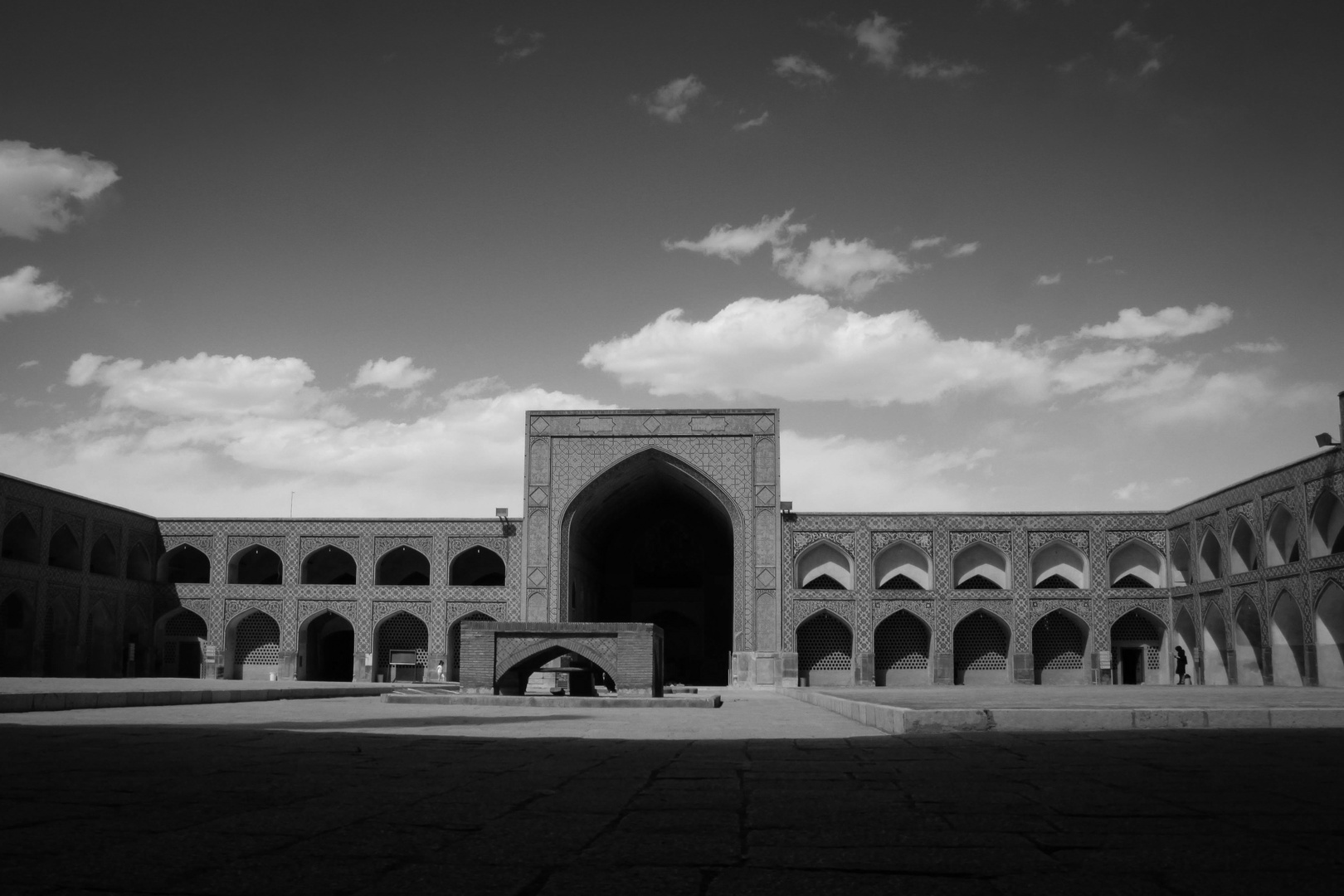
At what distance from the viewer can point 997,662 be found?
2742cm

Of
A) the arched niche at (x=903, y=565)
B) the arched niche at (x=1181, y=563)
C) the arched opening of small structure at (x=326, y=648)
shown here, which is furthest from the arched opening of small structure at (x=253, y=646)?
the arched niche at (x=1181, y=563)

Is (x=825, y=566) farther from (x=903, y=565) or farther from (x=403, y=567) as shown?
(x=403, y=567)

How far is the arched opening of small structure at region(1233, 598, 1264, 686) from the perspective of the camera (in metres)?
23.1

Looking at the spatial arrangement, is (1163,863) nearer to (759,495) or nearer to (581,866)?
(581,866)

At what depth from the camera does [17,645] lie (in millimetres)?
24141

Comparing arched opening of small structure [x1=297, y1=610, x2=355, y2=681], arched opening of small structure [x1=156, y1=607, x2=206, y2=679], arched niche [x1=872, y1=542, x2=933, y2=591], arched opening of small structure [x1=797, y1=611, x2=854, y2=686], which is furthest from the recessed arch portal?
arched opening of small structure [x1=156, y1=607, x2=206, y2=679]

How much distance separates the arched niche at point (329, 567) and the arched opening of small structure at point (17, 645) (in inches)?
274

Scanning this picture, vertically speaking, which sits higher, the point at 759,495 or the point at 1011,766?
the point at 759,495

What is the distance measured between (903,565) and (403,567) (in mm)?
12833

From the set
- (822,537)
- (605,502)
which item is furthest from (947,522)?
(605,502)

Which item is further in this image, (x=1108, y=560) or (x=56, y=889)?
(x=1108, y=560)

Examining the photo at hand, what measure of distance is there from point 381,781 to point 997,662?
82.9ft

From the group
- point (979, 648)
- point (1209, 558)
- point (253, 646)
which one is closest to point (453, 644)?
point (253, 646)

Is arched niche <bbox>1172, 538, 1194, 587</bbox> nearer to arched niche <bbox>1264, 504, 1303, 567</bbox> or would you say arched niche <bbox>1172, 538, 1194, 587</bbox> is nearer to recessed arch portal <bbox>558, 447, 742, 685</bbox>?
arched niche <bbox>1264, 504, 1303, 567</bbox>
